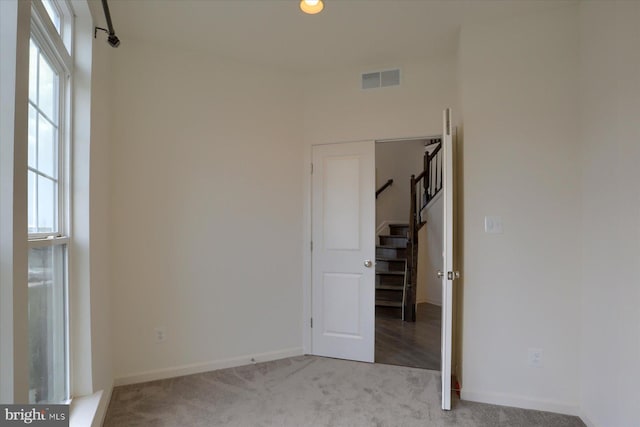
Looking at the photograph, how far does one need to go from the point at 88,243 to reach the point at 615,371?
3.19 metres

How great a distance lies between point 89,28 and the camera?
202 cm

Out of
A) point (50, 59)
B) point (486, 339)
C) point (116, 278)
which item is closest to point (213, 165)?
point (116, 278)

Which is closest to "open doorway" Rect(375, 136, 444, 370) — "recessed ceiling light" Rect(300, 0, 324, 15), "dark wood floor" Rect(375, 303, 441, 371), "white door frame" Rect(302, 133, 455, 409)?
"dark wood floor" Rect(375, 303, 441, 371)

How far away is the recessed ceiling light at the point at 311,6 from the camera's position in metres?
2.15

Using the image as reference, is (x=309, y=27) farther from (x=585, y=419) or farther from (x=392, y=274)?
(x=392, y=274)

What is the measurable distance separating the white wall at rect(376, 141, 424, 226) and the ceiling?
3.43m

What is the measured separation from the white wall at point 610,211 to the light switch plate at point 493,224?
0.52m

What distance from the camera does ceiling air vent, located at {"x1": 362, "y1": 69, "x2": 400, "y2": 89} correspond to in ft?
10.2

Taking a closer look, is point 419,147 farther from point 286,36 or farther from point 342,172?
point 286,36

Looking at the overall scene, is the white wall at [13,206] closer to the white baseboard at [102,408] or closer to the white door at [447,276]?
the white baseboard at [102,408]

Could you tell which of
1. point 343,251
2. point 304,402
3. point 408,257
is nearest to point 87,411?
point 304,402

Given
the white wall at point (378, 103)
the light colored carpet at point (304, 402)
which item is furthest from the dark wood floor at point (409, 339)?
the white wall at point (378, 103)

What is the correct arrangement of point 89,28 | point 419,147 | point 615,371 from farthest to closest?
point 419,147, point 89,28, point 615,371

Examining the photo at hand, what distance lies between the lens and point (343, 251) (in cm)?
327
